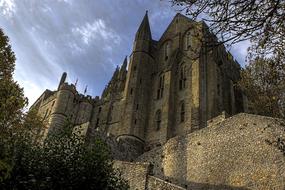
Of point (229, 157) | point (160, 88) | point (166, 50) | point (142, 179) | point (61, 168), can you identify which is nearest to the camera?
point (61, 168)

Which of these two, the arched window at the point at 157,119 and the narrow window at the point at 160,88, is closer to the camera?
the arched window at the point at 157,119

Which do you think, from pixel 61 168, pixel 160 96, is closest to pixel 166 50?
pixel 160 96

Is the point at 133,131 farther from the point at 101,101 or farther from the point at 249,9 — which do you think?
the point at 249,9

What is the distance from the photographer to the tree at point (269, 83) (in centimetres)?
958

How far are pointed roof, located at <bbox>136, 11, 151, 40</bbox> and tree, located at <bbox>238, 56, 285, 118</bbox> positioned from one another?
2242cm

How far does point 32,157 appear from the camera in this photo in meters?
11.8

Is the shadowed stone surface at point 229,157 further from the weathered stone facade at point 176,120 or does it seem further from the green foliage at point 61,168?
the green foliage at point 61,168

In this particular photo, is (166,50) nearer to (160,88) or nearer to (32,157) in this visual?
(160,88)

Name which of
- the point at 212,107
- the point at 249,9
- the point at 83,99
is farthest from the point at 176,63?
the point at 249,9

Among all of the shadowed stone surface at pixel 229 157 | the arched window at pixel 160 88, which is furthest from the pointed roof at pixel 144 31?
the shadowed stone surface at pixel 229 157

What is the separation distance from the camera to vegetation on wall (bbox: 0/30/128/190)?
10.9 meters

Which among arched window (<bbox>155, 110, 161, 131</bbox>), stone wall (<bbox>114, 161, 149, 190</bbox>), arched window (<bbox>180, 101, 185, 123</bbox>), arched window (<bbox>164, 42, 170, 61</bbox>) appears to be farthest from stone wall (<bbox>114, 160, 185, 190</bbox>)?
arched window (<bbox>164, 42, 170, 61</bbox>)

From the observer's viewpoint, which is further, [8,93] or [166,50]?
[166,50]

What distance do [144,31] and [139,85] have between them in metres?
6.67
